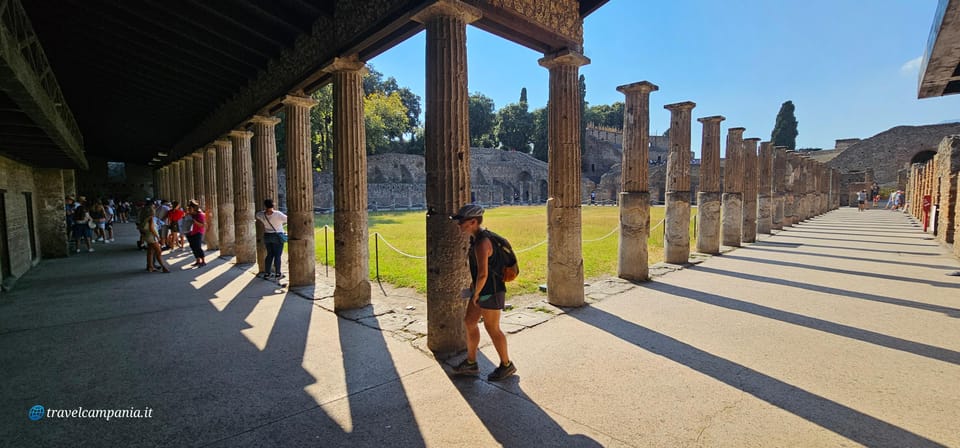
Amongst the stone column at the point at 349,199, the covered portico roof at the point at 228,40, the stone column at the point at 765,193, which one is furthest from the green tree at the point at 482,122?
the stone column at the point at 349,199

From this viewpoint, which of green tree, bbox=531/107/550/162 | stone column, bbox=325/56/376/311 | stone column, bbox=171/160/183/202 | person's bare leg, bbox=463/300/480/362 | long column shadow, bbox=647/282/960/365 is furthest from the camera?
green tree, bbox=531/107/550/162

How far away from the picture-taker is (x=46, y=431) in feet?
8.70

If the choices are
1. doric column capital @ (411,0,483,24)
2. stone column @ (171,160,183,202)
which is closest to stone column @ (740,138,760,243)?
doric column capital @ (411,0,483,24)

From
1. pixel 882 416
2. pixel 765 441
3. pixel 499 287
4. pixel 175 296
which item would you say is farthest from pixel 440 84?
pixel 175 296

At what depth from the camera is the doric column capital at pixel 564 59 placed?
16.9 feet

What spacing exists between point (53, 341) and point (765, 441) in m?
6.68

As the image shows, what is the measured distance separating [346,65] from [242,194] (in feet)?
18.2

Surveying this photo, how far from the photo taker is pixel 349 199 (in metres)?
5.63

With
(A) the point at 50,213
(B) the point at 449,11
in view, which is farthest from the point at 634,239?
(A) the point at 50,213

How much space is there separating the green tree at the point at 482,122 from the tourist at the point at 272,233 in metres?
52.9

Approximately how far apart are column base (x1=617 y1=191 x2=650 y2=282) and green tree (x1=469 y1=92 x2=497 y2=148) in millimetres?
53093

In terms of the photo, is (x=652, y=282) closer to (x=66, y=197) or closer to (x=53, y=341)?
(x=53, y=341)

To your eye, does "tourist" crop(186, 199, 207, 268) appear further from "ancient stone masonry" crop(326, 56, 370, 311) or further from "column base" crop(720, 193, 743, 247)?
"column base" crop(720, 193, 743, 247)

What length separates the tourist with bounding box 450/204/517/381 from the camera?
3135mm
